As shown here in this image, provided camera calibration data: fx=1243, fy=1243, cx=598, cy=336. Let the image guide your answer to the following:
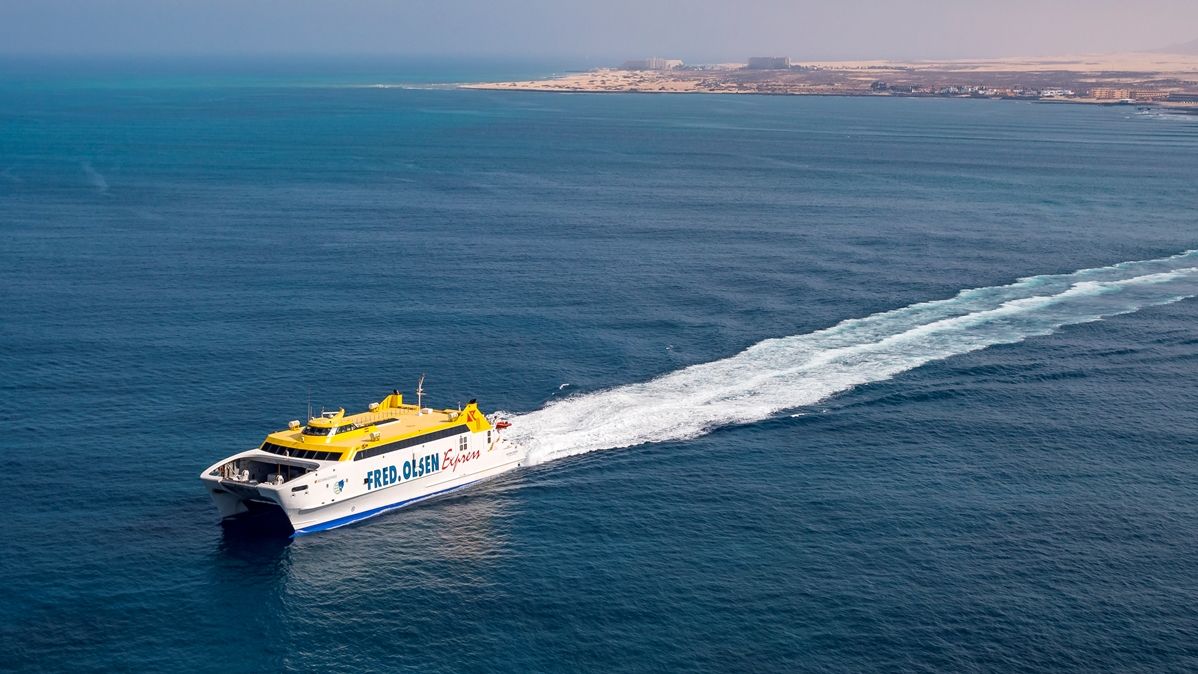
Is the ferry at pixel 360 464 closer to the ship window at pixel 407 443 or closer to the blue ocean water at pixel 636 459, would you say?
the ship window at pixel 407 443

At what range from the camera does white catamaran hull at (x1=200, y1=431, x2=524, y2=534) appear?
283ft

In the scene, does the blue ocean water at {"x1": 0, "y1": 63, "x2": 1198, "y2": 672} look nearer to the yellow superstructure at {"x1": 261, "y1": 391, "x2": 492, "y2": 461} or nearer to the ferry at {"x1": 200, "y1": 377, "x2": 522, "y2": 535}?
the ferry at {"x1": 200, "y1": 377, "x2": 522, "y2": 535}

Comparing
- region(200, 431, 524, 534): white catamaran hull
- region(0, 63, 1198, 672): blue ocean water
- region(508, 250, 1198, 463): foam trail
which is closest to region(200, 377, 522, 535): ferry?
region(200, 431, 524, 534): white catamaran hull

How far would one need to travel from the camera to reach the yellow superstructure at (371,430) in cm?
9012

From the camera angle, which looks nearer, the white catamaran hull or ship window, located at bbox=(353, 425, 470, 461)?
the white catamaran hull

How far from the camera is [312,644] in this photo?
7169cm

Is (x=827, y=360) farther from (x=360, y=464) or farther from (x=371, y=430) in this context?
(x=360, y=464)

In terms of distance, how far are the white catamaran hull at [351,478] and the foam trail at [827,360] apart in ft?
17.0

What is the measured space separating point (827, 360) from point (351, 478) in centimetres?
5136

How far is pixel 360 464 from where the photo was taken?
89.3 metres

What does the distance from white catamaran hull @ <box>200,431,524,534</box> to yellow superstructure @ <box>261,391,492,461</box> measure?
66 centimetres

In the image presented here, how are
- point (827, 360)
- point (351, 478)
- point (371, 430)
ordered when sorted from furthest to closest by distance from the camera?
point (827, 360) → point (371, 430) → point (351, 478)

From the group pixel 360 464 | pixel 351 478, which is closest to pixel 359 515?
pixel 351 478

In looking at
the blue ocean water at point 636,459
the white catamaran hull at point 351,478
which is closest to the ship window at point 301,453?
the white catamaran hull at point 351,478
